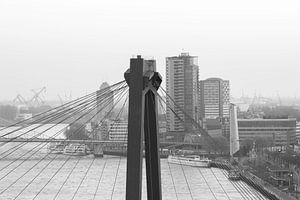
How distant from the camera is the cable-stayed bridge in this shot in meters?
1.84

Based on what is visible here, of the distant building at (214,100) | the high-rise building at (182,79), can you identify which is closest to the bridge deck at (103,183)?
the high-rise building at (182,79)

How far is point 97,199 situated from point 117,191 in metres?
0.44

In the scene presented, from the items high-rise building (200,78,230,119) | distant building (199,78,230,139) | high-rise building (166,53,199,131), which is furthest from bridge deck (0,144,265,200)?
high-rise building (200,78,230,119)

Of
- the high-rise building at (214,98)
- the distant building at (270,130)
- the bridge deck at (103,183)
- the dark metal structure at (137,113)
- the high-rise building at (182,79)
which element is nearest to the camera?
the dark metal structure at (137,113)

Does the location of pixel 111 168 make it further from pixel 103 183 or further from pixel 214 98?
pixel 214 98

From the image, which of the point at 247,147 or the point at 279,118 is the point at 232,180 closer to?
the point at 247,147

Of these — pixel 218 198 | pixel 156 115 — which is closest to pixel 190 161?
pixel 218 198

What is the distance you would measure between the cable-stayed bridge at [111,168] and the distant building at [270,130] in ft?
18.5

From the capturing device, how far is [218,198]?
459cm

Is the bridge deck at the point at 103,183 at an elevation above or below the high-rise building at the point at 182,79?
below

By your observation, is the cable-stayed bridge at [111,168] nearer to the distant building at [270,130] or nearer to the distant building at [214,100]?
the distant building at [214,100]

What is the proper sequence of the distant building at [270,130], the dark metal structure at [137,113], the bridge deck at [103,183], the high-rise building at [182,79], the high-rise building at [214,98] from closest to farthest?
the dark metal structure at [137,113]
the bridge deck at [103,183]
the high-rise building at [182,79]
the distant building at [270,130]
the high-rise building at [214,98]

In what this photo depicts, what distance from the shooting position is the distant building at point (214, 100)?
1164 cm

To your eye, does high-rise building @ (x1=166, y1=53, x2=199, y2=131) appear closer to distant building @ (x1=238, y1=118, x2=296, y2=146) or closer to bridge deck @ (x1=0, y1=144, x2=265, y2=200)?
bridge deck @ (x1=0, y1=144, x2=265, y2=200)
